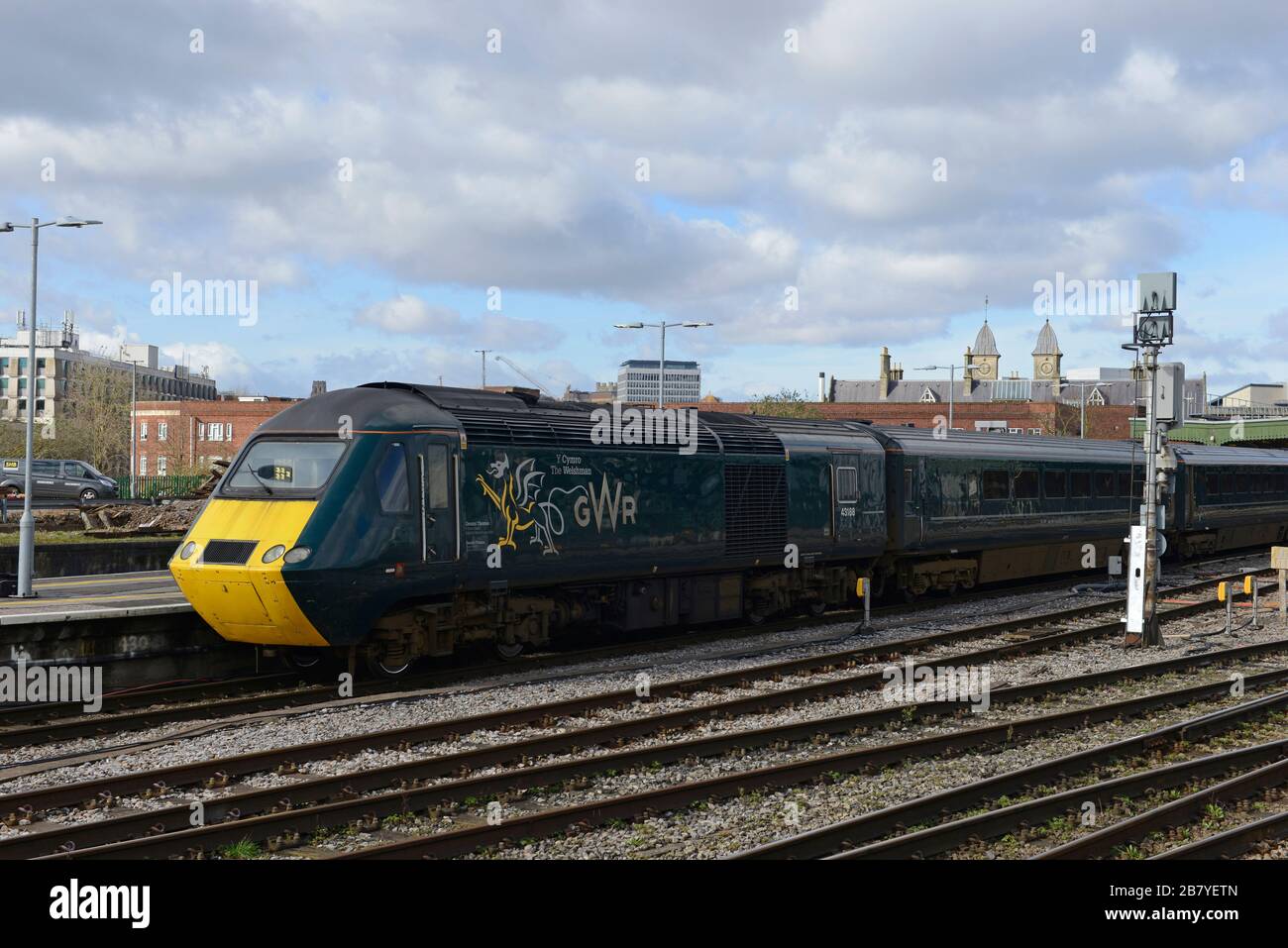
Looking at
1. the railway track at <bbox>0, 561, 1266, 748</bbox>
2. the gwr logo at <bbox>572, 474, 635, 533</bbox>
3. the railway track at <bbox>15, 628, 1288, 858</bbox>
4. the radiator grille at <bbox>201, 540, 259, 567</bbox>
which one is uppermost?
the gwr logo at <bbox>572, 474, 635, 533</bbox>

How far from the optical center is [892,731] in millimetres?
12875

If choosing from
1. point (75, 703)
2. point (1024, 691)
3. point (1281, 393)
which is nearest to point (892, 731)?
point (1024, 691)

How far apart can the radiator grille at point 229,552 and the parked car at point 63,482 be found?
32.6 m

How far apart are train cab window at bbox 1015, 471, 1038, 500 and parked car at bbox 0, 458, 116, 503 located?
109 feet

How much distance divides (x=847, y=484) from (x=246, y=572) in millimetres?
12184

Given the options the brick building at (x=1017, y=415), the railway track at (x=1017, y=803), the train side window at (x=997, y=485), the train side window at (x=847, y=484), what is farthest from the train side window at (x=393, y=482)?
the brick building at (x=1017, y=415)

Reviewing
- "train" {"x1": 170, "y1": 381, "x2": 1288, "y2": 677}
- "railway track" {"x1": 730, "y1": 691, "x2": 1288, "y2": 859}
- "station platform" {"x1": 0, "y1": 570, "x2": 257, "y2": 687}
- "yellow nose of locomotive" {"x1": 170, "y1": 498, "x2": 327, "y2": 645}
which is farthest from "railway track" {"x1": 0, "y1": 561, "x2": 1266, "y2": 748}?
"railway track" {"x1": 730, "y1": 691, "x2": 1288, "y2": 859}

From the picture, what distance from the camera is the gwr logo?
16766 mm

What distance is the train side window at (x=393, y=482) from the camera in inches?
555

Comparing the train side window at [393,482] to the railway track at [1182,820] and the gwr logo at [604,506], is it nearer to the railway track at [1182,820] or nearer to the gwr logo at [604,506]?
the gwr logo at [604,506]

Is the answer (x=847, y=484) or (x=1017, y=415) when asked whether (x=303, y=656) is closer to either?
(x=847, y=484)

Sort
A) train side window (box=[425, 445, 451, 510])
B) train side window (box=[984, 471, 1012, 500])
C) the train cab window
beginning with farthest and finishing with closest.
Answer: the train cab window, train side window (box=[984, 471, 1012, 500]), train side window (box=[425, 445, 451, 510])

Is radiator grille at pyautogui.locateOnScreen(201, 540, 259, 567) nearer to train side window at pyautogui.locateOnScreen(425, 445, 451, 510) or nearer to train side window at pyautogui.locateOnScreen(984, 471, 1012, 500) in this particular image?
train side window at pyautogui.locateOnScreen(425, 445, 451, 510)

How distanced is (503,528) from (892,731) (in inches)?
225
